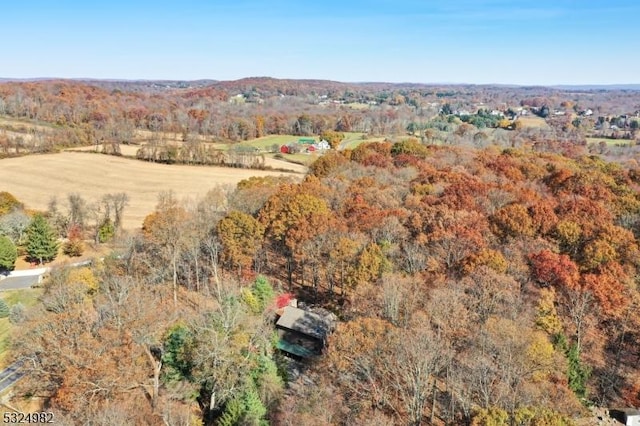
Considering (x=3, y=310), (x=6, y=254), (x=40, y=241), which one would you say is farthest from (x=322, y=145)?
(x=3, y=310)

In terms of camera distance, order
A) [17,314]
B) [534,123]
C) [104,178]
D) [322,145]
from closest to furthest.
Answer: [17,314] < [104,178] < [322,145] < [534,123]

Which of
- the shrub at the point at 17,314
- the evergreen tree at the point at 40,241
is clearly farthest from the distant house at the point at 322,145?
the shrub at the point at 17,314

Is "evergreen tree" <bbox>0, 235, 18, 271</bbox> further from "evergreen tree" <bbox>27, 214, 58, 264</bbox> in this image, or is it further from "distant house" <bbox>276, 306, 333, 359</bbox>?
"distant house" <bbox>276, 306, 333, 359</bbox>

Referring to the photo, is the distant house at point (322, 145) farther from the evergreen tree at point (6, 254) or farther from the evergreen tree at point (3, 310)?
the evergreen tree at point (3, 310)

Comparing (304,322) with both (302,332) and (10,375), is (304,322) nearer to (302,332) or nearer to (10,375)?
(302,332)

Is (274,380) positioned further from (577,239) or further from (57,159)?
(57,159)
